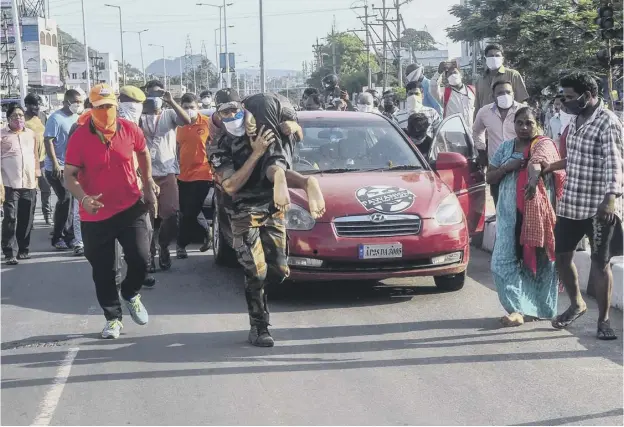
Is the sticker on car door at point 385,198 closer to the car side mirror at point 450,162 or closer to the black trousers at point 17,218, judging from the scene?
the car side mirror at point 450,162

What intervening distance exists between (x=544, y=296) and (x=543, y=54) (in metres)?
18.3

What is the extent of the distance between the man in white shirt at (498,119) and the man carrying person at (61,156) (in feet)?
16.3

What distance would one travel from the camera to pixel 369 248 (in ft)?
27.3

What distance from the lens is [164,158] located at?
416 inches

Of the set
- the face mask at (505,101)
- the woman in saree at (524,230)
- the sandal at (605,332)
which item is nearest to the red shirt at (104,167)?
the woman in saree at (524,230)

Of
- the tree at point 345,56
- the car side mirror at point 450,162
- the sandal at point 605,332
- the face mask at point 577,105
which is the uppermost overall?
the face mask at point 577,105

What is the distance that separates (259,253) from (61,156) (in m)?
6.00

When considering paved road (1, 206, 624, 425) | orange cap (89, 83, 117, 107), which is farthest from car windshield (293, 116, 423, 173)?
orange cap (89, 83, 117, 107)

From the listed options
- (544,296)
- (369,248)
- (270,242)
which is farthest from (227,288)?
(544,296)

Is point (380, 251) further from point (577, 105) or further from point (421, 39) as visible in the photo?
point (421, 39)

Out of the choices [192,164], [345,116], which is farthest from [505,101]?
[192,164]

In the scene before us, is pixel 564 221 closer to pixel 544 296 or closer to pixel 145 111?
pixel 544 296

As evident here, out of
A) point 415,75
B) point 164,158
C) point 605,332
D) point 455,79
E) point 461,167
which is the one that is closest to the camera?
point 605,332

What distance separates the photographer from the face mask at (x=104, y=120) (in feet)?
24.0
